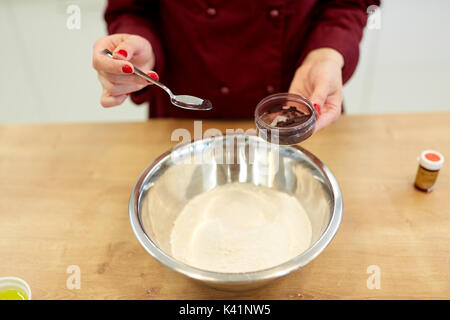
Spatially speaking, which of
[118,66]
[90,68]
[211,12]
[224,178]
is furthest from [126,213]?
[90,68]

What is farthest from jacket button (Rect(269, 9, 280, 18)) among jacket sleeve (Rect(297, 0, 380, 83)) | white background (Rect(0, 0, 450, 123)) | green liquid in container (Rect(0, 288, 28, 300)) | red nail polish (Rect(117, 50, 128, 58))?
white background (Rect(0, 0, 450, 123))

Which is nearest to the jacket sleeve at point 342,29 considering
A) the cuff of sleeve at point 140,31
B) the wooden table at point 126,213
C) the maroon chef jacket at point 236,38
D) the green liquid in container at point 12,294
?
the maroon chef jacket at point 236,38

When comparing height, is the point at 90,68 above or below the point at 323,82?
below

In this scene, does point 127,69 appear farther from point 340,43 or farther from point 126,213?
point 340,43

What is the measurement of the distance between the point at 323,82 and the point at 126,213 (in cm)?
58

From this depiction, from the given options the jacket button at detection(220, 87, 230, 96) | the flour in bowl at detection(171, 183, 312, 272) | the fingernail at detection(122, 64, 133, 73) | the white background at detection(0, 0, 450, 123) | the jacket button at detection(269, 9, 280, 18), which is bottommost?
the white background at detection(0, 0, 450, 123)

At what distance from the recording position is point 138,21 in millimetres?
1121

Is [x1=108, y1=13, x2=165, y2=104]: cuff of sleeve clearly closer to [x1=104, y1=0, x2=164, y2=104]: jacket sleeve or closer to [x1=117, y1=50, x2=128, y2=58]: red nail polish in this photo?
[x1=104, y1=0, x2=164, y2=104]: jacket sleeve

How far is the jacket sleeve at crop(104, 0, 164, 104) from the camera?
1.10 metres

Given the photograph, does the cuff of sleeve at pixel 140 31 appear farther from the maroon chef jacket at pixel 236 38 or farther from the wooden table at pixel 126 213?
the wooden table at pixel 126 213

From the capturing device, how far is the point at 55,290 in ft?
2.78

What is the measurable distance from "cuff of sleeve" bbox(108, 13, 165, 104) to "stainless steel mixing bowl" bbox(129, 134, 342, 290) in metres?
0.24
